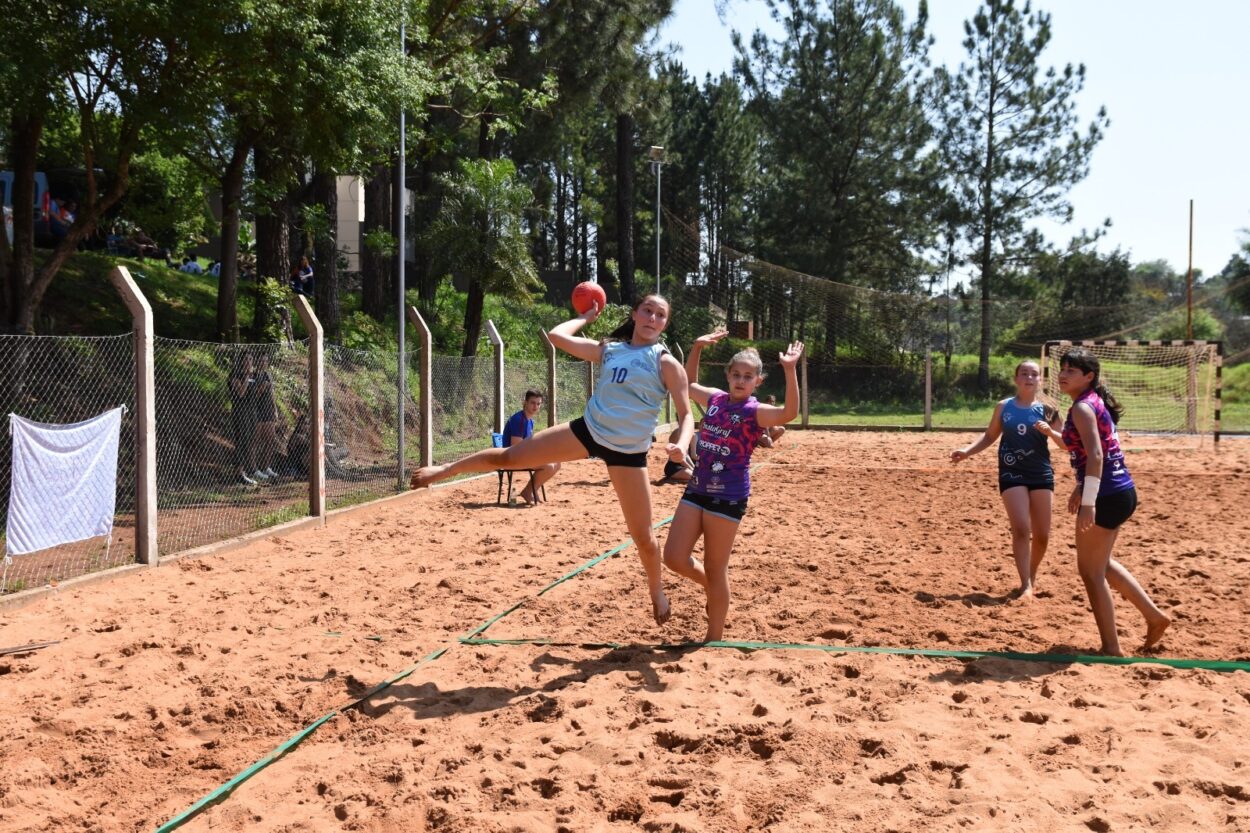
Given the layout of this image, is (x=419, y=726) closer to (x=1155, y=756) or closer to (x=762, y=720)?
(x=762, y=720)

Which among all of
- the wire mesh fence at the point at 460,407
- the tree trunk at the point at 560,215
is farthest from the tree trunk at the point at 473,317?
the tree trunk at the point at 560,215

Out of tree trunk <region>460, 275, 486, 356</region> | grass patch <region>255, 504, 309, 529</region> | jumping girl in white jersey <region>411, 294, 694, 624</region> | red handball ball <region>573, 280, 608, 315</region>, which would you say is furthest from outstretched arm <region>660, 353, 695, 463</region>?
tree trunk <region>460, 275, 486, 356</region>

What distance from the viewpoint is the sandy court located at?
4.08m

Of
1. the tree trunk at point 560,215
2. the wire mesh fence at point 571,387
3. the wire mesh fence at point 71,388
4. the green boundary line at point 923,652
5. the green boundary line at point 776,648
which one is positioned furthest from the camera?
the tree trunk at point 560,215

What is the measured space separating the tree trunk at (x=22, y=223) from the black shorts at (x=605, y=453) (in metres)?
9.58

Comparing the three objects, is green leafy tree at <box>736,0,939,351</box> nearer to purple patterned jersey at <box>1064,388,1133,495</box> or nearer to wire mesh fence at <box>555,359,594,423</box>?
wire mesh fence at <box>555,359,594,423</box>

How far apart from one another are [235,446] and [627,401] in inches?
302

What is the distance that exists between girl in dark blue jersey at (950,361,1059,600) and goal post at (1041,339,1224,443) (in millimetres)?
17627

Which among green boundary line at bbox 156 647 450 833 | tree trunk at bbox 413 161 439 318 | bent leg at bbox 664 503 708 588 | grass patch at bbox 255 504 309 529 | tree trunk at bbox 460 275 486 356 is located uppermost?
tree trunk at bbox 413 161 439 318

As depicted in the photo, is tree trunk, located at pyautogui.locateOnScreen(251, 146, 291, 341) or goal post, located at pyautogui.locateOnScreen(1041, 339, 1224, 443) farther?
goal post, located at pyautogui.locateOnScreen(1041, 339, 1224, 443)

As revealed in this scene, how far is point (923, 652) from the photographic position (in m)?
5.96

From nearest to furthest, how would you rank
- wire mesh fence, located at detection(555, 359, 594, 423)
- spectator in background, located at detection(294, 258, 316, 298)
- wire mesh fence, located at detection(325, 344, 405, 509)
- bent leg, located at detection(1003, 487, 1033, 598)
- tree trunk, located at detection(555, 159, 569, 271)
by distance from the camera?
1. bent leg, located at detection(1003, 487, 1033, 598)
2. wire mesh fence, located at detection(325, 344, 405, 509)
3. wire mesh fence, located at detection(555, 359, 594, 423)
4. spectator in background, located at detection(294, 258, 316, 298)
5. tree trunk, located at detection(555, 159, 569, 271)

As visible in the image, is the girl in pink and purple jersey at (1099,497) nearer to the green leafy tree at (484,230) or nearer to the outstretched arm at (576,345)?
the outstretched arm at (576,345)

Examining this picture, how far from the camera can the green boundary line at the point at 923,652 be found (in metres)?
5.66
